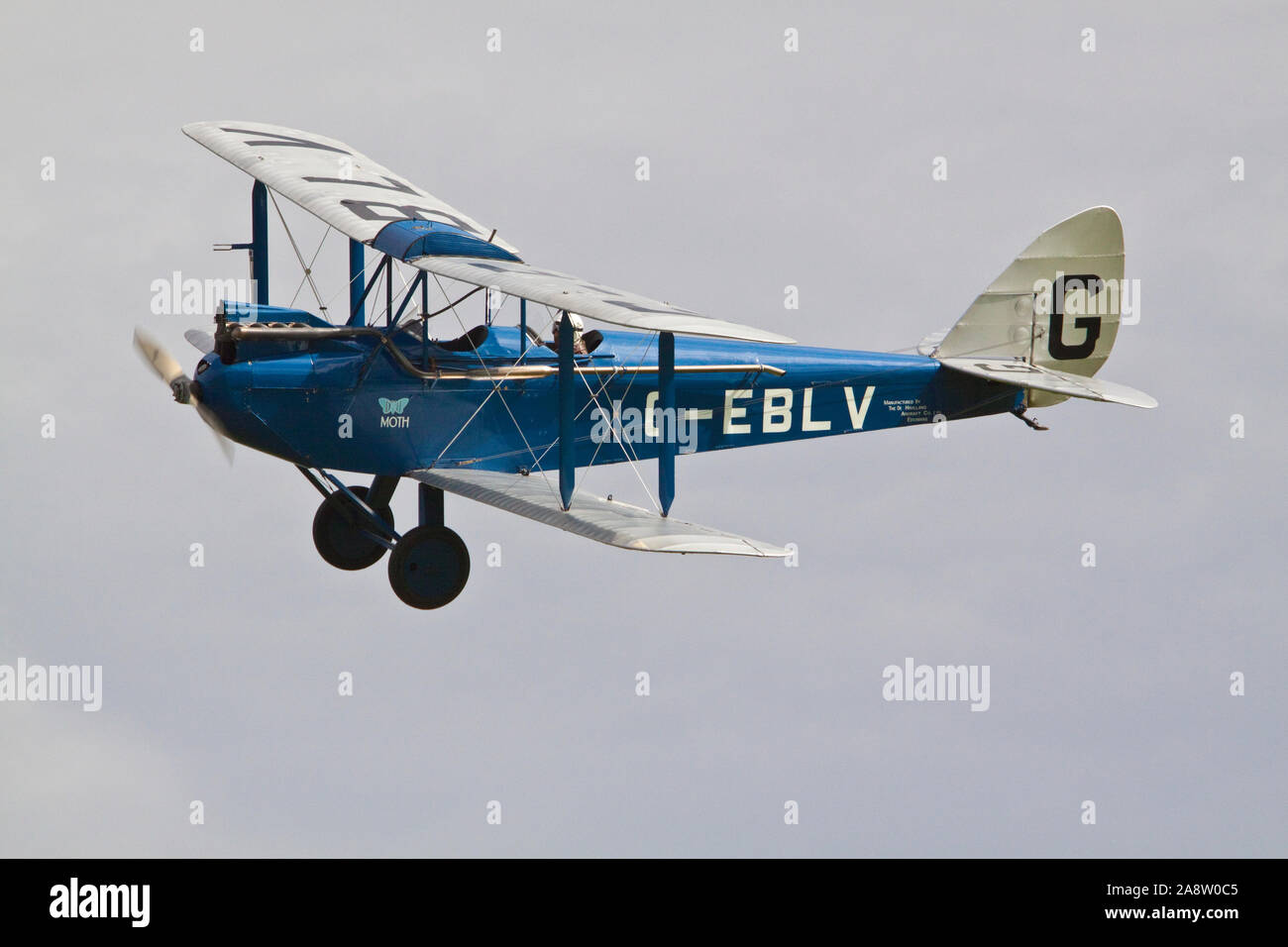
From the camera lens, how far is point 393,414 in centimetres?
2266

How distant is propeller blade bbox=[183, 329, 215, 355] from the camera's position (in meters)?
23.9

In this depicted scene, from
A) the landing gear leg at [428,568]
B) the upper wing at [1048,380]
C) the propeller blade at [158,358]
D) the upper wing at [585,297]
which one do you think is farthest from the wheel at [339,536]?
the upper wing at [1048,380]

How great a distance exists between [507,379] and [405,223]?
1.76 m

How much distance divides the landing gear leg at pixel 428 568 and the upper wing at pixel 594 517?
1.77 ft

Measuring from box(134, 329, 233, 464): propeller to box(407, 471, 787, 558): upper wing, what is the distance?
70.7 inches

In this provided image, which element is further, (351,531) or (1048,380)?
(1048,380)

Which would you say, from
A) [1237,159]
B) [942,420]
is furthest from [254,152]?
[1237,159]

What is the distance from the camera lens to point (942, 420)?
25.6m

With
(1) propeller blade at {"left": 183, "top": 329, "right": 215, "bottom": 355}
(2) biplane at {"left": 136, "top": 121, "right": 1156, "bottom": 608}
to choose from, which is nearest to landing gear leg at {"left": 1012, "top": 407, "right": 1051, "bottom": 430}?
(2) biplane at {"left": 136, "top": 121, "right": 1156, "bottom": 608}

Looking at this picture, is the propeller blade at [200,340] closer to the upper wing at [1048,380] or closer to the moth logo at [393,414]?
the moth logo at [393,414]

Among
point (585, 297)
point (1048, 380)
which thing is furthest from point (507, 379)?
point (1048, 380)

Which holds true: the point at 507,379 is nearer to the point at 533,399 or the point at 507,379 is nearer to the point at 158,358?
the point at 533,399

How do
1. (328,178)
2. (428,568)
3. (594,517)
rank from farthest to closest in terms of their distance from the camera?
(328,178) → (428,568) → (594,517)

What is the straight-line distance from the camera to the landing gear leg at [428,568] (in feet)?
74.0
